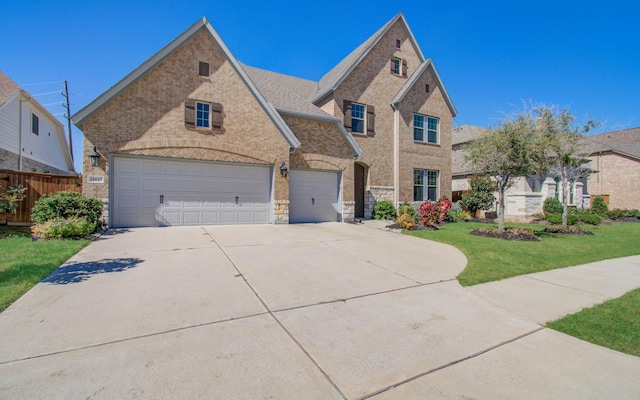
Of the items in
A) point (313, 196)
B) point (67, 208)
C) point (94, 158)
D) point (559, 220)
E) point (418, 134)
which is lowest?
point (559, 220)

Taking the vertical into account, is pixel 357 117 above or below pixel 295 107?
above

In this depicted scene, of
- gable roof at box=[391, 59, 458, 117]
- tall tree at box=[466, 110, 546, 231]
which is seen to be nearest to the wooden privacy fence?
tall tree at box=[466, 110, 546, 231]

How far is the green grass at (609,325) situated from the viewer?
3.20 meters

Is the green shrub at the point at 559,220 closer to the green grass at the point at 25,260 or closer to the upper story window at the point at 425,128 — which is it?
the upper story window at the point at 425,128

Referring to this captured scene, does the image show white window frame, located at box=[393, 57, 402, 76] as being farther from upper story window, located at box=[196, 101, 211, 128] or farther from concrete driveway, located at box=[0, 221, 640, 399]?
concrete driveway, located at box=[0, 221, 640, 399]

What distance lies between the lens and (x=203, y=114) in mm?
11406

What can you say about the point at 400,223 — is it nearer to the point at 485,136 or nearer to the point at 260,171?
the point at 485,136

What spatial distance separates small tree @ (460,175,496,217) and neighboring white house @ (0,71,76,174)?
80.1 ft

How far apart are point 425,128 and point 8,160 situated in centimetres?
2243

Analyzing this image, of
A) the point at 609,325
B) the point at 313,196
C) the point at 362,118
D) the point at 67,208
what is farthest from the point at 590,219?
the point at 67,208

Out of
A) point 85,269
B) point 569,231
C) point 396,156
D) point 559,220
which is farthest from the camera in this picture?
point 396,156

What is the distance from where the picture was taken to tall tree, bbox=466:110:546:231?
32.9 feet

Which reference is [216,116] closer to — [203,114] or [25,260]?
[203,114]

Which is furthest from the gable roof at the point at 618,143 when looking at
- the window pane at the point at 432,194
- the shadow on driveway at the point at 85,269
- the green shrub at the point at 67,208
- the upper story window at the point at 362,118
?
the green shrub at the point at 67,208
